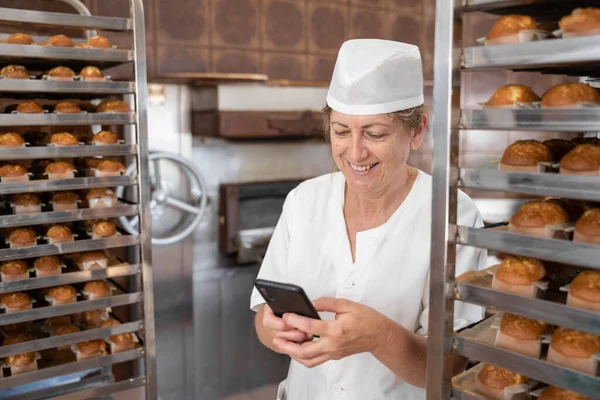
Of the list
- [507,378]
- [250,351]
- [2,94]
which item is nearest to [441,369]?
[507,378]

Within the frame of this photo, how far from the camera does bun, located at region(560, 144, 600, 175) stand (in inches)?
36.7

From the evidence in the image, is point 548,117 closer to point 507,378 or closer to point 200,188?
point 507,378

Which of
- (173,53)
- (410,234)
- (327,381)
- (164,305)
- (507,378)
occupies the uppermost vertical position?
(173,53)

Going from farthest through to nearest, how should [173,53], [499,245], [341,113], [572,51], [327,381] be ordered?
[173,53]
[327,381]
[341,113]
[499,245]
[572,51]

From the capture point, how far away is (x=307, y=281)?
5.55 ft

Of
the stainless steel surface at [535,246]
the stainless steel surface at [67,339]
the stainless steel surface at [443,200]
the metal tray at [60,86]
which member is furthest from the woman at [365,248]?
the metal tray at [60,86]

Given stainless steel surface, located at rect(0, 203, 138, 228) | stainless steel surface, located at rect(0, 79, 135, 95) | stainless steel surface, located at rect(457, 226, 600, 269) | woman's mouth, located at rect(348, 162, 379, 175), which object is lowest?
stainless steel surface, located at rect(0, 203, 138, 228)

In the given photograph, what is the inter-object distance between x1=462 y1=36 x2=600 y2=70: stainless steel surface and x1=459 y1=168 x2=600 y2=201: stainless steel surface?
0.56 feet

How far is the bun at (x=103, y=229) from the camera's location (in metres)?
2.14

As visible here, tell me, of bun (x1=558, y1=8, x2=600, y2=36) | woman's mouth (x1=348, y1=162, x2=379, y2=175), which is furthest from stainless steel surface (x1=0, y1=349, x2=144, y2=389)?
bun (x1=558, y1=8, x2=600, y2=36)

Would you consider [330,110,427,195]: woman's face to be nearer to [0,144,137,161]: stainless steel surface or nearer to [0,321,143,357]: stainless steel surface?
[0,144,137,161]: stainless steel surface

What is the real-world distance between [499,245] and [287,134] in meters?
2.97

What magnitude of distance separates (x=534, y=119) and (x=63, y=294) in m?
1.71

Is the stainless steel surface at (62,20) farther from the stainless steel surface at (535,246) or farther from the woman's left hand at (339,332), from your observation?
the stainless steel surface at (535,246)
